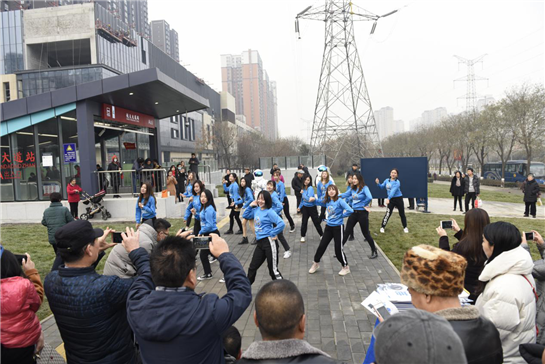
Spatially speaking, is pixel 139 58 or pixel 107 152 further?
pixel 139 58

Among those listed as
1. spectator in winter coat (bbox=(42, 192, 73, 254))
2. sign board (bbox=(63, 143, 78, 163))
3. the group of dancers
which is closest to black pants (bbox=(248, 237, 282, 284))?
the group of dancers

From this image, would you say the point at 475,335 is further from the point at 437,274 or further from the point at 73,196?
the point at 73,196

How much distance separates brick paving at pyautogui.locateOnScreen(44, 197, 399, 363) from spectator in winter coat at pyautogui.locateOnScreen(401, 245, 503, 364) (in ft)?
6.65

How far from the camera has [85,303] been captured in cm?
229

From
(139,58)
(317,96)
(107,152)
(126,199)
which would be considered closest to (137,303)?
(126,199)

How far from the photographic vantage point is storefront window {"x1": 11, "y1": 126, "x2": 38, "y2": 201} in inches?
515

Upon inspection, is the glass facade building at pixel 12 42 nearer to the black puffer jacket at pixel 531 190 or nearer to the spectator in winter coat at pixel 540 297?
the black puffer jacket at pixel 531 190

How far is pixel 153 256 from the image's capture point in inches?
81.6

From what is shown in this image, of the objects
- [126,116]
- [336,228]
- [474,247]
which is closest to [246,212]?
[336,228]

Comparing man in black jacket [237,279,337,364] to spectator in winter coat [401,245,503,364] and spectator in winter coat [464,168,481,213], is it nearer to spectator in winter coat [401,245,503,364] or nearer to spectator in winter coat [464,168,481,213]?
spectator in winter coat [401,245,503,364]

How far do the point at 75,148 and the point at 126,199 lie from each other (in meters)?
2.69

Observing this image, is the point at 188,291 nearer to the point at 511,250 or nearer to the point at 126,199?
the point at 511,250

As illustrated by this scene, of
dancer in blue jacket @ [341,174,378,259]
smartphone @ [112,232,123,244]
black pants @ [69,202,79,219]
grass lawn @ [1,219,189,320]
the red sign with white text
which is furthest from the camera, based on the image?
the red sign with white text

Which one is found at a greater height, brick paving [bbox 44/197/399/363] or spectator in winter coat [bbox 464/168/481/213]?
spectator in winter coat [bbox 464/168/481/213]
